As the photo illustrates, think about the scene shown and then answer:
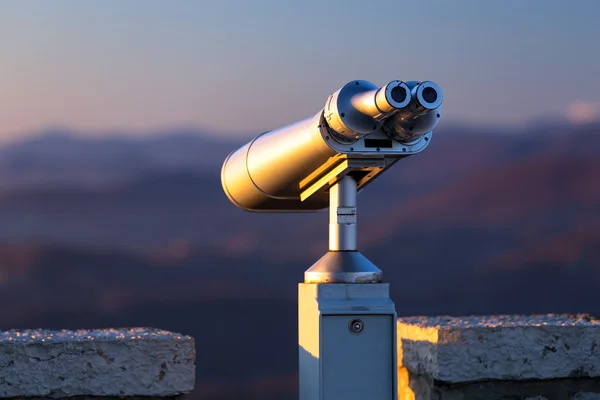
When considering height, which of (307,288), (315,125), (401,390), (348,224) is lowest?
(401,390)

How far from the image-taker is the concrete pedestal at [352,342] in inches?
163

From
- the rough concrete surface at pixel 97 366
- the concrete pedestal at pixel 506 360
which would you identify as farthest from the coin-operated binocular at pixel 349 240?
the concrete pedestal at pixel 506 360

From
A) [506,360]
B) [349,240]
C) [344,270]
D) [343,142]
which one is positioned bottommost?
[506,360]

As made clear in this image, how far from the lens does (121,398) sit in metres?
4.57

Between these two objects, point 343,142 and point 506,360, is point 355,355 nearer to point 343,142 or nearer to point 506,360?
point 343,142

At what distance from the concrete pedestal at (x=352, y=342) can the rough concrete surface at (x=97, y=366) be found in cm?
74

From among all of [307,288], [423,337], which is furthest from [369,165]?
[423,337]

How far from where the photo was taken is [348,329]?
4141 mm

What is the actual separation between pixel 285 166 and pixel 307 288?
0.56m

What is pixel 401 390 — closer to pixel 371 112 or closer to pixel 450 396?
pixel 450 396

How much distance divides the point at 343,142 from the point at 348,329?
0.76 metres

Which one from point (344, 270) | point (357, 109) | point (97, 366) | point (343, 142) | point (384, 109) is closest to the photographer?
point (384, 109)

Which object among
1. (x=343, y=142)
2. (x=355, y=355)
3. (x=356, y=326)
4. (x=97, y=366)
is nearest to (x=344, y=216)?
(x=343, y=142)

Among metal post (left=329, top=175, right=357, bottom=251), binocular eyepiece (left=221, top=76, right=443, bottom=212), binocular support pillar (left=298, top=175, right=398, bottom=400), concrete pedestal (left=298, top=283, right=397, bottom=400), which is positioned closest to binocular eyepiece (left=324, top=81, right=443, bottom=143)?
binocular eyepiece (left=221, top=76, right=443, bottom=212)
